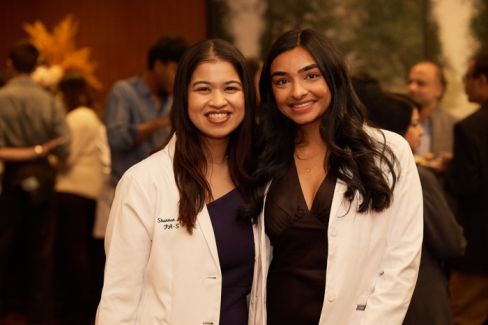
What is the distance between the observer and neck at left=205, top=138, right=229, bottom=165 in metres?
2.78

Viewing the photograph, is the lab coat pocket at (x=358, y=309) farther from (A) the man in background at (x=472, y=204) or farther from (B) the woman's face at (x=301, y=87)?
(A) the man in background at (x=472, y=204)

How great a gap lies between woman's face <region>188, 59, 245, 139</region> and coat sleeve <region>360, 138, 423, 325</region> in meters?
0.55

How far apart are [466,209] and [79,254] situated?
279 cm

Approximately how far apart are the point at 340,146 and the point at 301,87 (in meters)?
0.24

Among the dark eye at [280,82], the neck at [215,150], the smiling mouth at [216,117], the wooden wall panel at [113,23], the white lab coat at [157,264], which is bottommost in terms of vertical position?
Result: the white lab coat at [157,264]

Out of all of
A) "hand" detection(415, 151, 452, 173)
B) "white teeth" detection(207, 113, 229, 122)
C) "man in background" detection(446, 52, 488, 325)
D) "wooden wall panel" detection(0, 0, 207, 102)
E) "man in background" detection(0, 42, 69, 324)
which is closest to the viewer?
"white teeth" detection(207, 113, 229, 122)

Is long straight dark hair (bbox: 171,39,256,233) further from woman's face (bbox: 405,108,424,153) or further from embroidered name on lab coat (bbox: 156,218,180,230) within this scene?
woman's face (bbox: 405,108,424,153)

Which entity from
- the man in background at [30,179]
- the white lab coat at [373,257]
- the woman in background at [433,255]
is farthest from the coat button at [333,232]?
the man in background at [30,179]

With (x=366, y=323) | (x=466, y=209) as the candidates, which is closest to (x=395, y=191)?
(x=366, y=323)

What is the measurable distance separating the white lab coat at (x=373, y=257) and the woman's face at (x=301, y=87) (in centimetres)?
25

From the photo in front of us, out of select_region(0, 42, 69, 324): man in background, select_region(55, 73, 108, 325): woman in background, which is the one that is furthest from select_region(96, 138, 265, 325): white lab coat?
select_region(55, 73, 108, 325): woman in background

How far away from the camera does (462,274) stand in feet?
14.9

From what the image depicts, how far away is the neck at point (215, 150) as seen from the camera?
2.78m

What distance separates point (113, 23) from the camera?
27.7 ft
